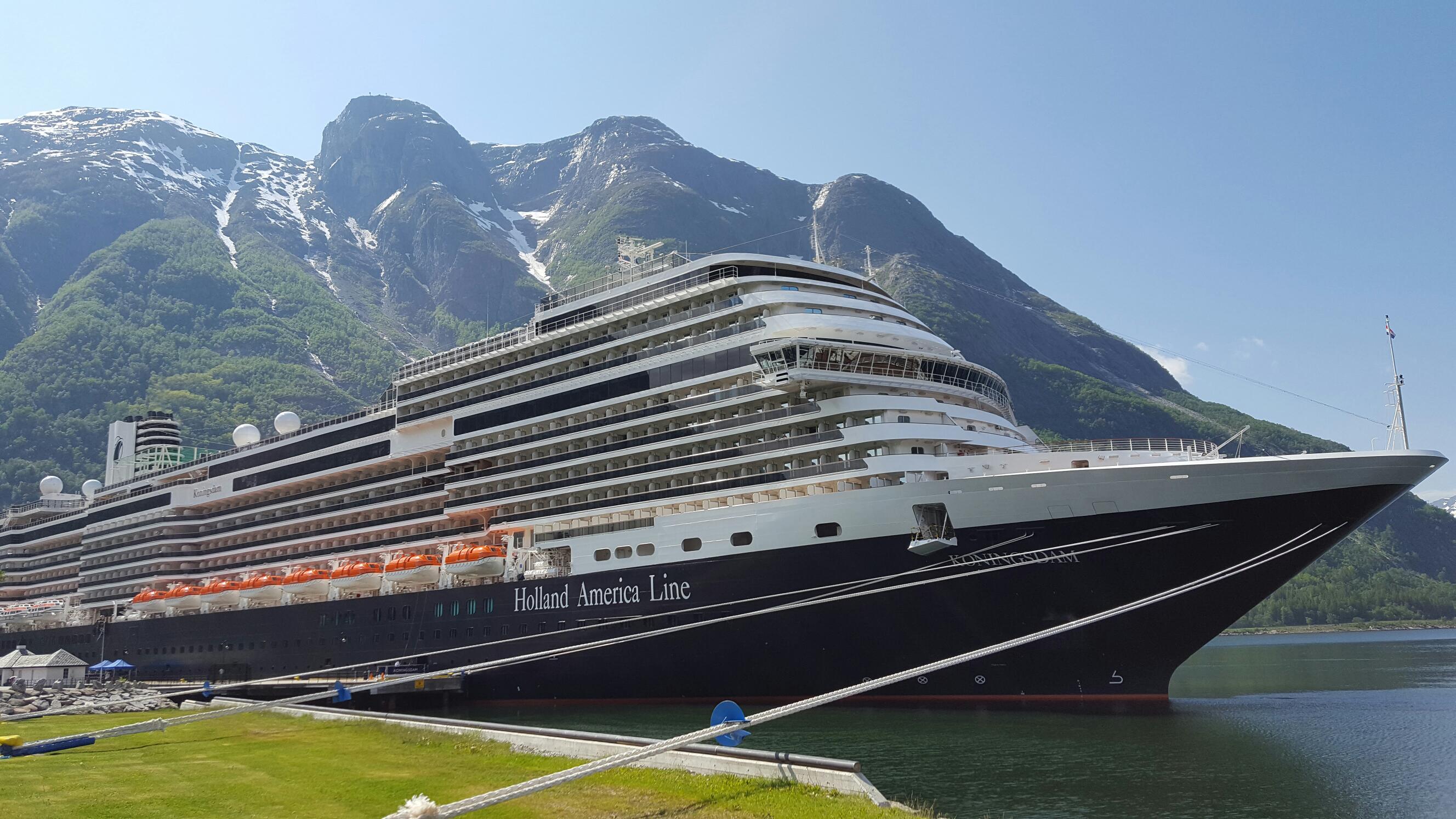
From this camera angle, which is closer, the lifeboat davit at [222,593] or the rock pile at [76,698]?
the rock pile at [76,698]

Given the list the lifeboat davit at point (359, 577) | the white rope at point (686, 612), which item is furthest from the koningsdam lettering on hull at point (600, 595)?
the lifeboat davit at point (359, 577)

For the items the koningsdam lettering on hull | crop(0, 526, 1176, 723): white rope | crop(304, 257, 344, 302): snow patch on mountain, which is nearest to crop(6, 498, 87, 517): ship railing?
crop(0, 526, 1176, 723): white rope

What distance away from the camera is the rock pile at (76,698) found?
89.6 feet

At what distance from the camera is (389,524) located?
3988 centimetres

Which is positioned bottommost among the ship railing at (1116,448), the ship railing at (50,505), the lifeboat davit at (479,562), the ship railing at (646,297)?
the lifeboat davit at (479,562)

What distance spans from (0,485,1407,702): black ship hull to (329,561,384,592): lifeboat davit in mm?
8761

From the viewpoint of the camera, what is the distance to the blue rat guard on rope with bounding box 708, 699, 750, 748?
517 inches

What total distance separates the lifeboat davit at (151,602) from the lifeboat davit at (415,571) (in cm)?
2004

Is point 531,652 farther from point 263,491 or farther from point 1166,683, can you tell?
point 263,491

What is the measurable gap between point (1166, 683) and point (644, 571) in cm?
1426

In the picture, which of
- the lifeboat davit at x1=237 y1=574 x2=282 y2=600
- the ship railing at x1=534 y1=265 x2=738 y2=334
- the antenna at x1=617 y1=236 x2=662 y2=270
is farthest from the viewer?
the lifeboat davit at x1=237 y1=574 x2=282 y2=600

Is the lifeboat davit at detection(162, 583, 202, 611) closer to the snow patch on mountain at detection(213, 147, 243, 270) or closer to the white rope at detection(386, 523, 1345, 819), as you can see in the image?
the white rope at detection(386, 523, 1345, 819)

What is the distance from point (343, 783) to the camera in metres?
14.0

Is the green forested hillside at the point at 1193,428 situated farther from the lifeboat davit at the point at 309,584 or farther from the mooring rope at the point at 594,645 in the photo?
the mooring rope at the point at 594,645
